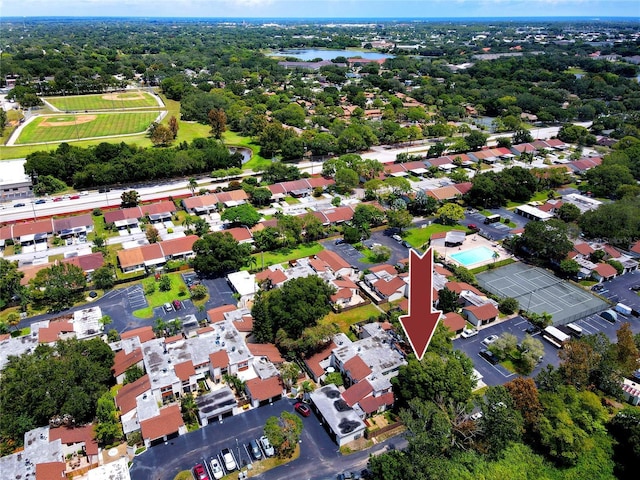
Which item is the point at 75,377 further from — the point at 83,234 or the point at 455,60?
the point at 455,60

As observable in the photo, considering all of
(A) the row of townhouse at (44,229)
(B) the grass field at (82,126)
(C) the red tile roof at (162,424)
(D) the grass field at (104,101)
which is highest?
(D) the grass field at (104,101)

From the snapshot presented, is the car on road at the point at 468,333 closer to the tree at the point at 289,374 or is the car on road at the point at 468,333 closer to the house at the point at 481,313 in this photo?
the house at the point at 481,313

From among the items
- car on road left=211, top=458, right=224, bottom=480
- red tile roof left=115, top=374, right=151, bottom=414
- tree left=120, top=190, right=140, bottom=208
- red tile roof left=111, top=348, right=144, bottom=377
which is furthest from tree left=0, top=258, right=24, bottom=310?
car on road left=211, top=458, right=224, bottom=480

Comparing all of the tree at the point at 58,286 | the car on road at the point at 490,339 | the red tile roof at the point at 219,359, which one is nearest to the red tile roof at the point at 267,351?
the red tile roof at the point at 219,359

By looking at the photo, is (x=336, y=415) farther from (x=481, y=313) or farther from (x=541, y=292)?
(x=541, y=292)

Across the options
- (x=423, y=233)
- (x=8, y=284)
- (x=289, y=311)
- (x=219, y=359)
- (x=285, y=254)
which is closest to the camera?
(x=219, y=359)

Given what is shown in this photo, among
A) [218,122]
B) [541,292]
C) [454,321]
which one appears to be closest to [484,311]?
[454,321]

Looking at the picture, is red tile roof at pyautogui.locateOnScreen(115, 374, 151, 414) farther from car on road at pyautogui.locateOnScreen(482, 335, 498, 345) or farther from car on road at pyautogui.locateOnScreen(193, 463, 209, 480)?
car on road at pyautogui.locateOnScreen(482, 335, 498, 345)
